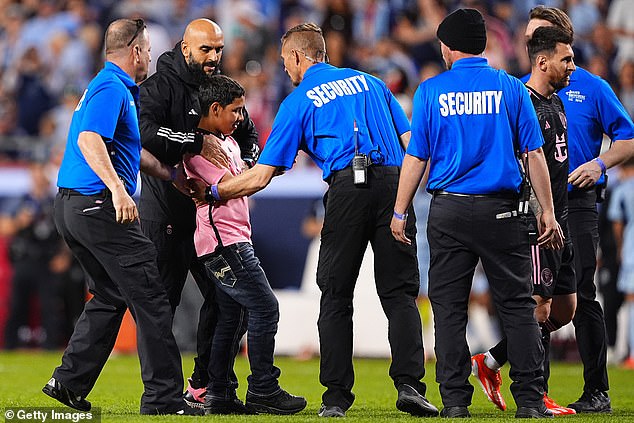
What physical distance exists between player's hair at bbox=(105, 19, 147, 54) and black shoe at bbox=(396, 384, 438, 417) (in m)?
2.67

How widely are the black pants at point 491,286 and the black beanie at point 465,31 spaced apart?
2.89 ft

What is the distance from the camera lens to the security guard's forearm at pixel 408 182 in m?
6.42

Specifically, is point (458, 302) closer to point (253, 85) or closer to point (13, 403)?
point (13, 403)

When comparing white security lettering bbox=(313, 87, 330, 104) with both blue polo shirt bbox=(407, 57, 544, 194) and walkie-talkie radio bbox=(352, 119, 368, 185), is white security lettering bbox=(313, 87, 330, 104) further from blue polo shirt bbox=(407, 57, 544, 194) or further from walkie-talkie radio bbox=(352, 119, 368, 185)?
blue polo shirt bbox=(407, 57, 544, 194)

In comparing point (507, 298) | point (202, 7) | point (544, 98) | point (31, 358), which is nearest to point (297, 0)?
point (202, 7)

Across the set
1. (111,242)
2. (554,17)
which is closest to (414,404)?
(111,242)

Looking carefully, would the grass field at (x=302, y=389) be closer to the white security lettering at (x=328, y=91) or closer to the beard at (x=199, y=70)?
the white security lettering at (x=328, y=91)

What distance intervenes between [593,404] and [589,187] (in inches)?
57.2

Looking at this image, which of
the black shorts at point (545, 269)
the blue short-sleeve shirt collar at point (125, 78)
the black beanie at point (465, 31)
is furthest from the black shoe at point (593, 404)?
the blue short-sleeve shirt collar at point (125, 78)

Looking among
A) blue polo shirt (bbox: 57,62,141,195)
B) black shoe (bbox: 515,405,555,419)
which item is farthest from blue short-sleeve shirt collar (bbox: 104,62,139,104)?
black shoe (bbox: 515,405,555,419)

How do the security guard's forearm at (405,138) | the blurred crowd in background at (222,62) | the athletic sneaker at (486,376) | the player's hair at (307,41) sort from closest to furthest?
the player's hair at (307,41) < the security guard's forearm at (405,138) < the athletic sneaker at (486,376) < the blurred crowd in background at (222,62)

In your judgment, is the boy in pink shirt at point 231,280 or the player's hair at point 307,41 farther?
the boy in pink shirt at point 231,280

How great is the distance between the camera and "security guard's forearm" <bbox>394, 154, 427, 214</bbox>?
21.1 feet

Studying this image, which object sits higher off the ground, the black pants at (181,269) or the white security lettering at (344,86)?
the white security lettering at (344,86)
